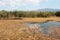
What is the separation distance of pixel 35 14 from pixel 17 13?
8.04 meters

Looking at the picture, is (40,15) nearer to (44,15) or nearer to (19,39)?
(44,15)

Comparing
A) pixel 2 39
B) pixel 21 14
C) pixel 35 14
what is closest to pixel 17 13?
pixel 21 14

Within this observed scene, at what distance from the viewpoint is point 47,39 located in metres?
15.3

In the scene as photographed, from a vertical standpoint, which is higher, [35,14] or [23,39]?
[23,39]

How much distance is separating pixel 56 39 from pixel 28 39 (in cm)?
247

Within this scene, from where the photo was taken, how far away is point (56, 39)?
1534 cm

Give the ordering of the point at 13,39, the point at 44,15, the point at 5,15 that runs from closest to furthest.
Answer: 1. the point at 13,39
2. the point at 5,15
3. the point at 44,15

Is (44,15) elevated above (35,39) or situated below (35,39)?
below

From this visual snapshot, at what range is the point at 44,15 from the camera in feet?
249

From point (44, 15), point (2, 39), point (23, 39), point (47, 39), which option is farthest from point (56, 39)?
point (44, 15)

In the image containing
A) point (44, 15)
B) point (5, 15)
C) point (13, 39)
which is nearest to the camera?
point (13, 39)

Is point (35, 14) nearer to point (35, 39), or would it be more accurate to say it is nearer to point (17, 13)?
point (17, 13)

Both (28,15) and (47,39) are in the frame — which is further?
(28,15)

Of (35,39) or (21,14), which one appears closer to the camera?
(35,39)
